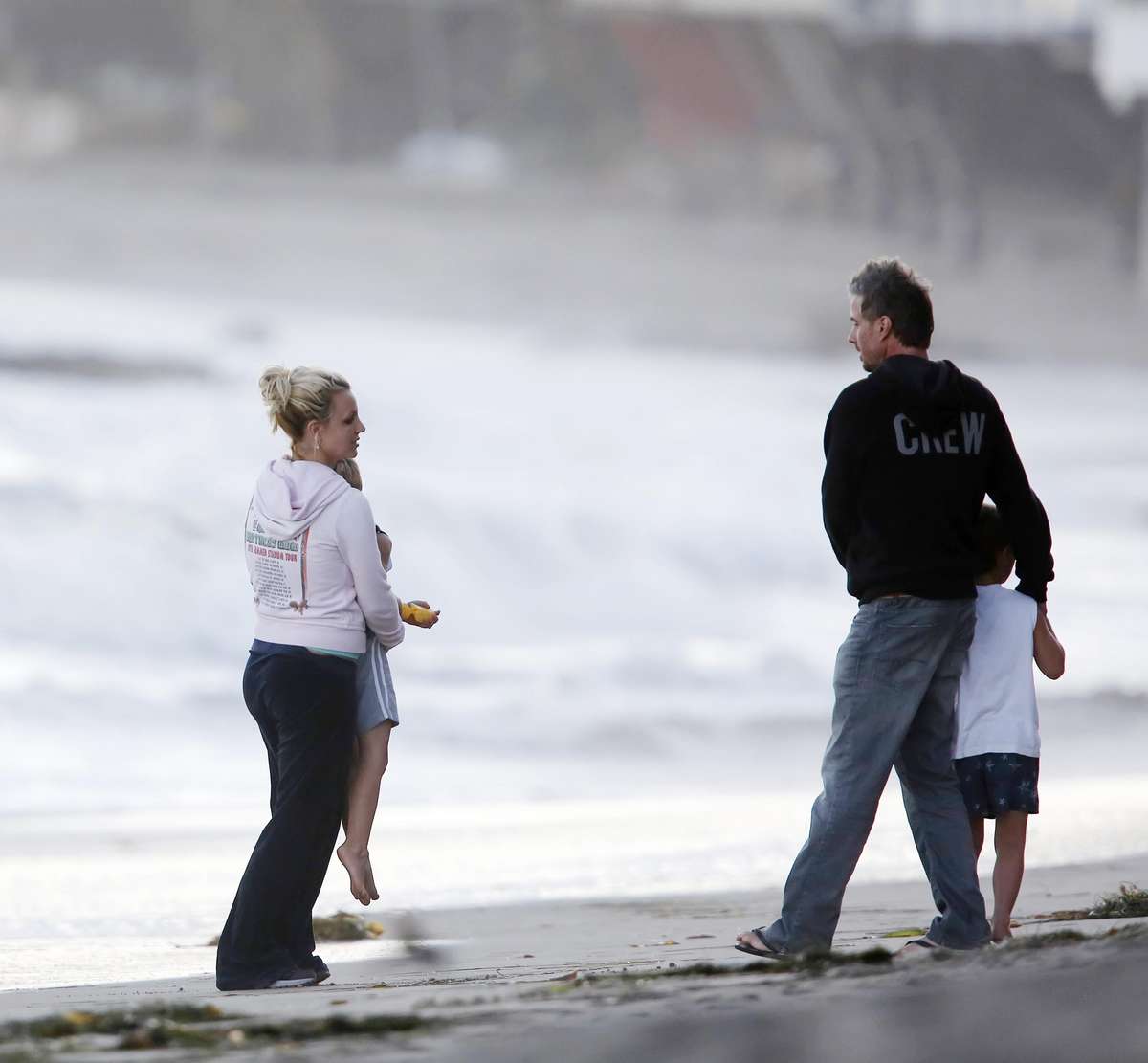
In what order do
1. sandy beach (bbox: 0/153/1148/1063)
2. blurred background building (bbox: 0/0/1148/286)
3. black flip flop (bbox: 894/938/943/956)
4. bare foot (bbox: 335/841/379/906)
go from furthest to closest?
1. blurred background building (bbox: 0/0/1148/286)
2. bare foot (bbox: 335/841/379/906)
3. black flip flop (bbox: 894/938/943/956)
4. sandy beach (bbox: 0/153/1148/1063)

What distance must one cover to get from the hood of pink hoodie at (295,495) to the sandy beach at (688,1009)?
0.89 m

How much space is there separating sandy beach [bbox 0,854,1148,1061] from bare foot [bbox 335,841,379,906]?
18 cm

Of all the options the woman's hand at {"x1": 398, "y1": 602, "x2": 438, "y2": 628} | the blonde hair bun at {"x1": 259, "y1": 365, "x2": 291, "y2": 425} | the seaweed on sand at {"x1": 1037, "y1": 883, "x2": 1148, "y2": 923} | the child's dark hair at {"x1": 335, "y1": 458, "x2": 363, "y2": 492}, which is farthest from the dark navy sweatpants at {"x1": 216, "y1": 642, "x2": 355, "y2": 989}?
the seaweed on sand at {"x1": 1037, "y1": 883, "x2": 1148, "y2": 923}

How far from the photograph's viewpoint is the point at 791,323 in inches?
1296

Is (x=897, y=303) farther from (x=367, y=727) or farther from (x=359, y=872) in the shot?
(x=359, y=872)

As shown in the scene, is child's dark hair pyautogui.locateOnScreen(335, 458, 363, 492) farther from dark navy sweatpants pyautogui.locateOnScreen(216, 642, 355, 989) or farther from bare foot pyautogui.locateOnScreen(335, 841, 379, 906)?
bare foot pyautogui.locateOnScreen(335, 841, 379, 906)

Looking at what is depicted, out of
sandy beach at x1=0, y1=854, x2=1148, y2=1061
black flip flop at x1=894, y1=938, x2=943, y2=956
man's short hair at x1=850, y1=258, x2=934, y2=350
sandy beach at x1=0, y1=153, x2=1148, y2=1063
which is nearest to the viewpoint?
sandy beach at x1=0, y1=854, x2=1148, y2=1061

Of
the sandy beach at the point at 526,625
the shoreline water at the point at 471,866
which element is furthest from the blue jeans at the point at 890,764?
the shoreline water at the point at 471,866

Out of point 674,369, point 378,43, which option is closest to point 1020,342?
point 674,369

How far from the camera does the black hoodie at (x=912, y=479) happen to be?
3332 millimetres

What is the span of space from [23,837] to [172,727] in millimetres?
4150

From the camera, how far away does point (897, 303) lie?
3.41 meters

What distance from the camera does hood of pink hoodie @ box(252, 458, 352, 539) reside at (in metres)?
3.60

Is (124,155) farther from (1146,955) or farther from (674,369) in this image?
(1146,955)
